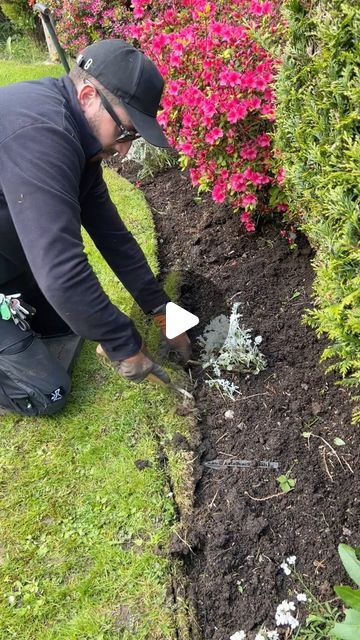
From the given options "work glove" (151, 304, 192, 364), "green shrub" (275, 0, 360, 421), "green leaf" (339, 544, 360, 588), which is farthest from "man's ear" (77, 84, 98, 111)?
"green leaf" (339, 544, 360, 588)

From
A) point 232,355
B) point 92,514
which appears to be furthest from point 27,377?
point 232,355

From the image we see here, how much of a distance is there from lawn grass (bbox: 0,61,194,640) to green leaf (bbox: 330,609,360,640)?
29.0 inches

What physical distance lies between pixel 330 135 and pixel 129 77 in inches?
33.7

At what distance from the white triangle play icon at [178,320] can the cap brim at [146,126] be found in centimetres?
84

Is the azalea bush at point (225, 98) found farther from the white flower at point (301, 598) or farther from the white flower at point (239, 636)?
the white flower at point (239, 636)

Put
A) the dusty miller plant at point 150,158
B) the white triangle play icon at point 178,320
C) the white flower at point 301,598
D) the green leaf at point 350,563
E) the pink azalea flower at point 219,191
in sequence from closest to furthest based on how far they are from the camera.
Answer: the green leaf at point 350,563, the white flower at point 301,598, the white triangle play icon at point 178,320, the pink azalea flower at point 219,191, the dusty miller plant at point 150,158

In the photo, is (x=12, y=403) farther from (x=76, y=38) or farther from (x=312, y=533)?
(x=76, y=38)

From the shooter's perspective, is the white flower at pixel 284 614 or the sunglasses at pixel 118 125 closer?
the white flower at pixel 284 614

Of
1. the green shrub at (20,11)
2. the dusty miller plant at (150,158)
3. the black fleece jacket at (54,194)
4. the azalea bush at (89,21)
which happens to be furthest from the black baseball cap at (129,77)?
the green shrub at (20,11)

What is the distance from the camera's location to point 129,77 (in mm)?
2111

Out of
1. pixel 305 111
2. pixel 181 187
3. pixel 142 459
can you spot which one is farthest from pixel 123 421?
pixel 181 187

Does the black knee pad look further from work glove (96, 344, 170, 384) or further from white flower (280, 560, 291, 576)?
white flower (280, 560, 291, 576)

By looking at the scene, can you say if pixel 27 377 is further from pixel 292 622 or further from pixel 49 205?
pixel 292 622

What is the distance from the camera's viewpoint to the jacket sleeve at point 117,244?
2857mm
